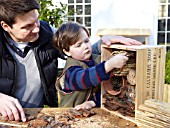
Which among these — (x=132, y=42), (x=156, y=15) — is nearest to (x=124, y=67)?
(x=132, y=42)

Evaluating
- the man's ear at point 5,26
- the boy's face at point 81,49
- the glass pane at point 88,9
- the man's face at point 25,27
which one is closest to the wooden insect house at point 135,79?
the boy's face at point 81,49

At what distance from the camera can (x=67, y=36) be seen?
5.84ft

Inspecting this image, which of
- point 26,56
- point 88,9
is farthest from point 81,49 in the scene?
point 88,9

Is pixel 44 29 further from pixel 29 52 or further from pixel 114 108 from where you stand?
pixel 114 108

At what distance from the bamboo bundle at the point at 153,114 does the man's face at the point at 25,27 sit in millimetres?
766

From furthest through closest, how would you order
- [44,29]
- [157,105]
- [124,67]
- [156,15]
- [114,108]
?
[156,15] < [44,29] < [114,108] < [124,67] < [157,105]

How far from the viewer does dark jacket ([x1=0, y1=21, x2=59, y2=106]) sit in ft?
6.19

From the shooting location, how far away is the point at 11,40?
1.97m

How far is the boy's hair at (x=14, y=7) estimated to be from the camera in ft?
5.61

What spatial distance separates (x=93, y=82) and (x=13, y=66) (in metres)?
0.57

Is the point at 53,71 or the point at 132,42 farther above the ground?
the point at 132,42

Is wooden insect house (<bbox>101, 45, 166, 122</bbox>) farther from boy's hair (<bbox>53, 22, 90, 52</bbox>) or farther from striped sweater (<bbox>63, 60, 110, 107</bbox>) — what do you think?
boy's hair (<bbox>53, 22, 90, 52</bbox>)

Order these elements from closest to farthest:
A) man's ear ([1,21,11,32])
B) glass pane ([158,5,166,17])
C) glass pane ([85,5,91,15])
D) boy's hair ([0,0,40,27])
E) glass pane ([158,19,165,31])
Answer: boy's hair ([0,0,40,27])
man's ear ([1,21,11,32])
glass pane ([158,5,166,17])
glass pane ([158,19,165,31])
glass pane ([85,5,91,15])

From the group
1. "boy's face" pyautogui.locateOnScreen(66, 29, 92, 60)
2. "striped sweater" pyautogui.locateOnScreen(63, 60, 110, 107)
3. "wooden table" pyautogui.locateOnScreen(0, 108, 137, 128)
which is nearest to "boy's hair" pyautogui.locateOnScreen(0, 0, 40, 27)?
"boy's face" pyautogui.locateOnScreen(66, 29, 92, 60)
